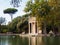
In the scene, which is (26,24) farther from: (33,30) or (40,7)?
(40,7)

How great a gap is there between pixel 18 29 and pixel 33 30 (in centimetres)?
467

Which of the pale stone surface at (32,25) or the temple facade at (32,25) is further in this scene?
the pale stone surface at (32,25)

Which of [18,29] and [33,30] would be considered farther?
[18,29]

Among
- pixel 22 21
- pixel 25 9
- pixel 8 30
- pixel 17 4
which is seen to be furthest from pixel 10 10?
pixel 17 4

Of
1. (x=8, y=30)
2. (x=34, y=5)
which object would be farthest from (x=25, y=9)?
(x=8, y=30)

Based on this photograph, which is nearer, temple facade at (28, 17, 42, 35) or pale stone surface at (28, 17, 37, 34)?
temple facade at (28, 17, 42, 35)

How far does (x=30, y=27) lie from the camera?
50688 millimetres

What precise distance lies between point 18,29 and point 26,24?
239cm

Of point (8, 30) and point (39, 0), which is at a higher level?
point (39, 0)

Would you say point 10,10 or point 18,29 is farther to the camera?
point 10,10

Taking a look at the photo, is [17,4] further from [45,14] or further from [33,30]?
[33,30]

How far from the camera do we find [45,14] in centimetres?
3753

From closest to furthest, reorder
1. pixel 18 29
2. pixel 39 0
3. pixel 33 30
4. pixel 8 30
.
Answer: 1. pixel 39 0
2. pixel 33 30
3. pixel 18 29
4. pixel 8 30

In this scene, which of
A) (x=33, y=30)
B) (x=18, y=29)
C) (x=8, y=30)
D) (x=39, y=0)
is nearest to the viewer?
(x=39, y=0)
